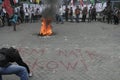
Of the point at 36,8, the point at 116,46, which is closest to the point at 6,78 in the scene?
the point at 116,46

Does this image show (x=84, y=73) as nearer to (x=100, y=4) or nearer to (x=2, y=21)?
(x=2, y=21)

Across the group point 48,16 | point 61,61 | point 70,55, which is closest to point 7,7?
point 48,16

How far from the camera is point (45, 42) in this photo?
643 inches

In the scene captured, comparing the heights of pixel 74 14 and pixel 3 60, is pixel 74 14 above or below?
below

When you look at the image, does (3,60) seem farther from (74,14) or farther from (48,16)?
(74,14)

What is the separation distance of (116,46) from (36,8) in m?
14.4

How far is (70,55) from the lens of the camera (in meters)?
12.6

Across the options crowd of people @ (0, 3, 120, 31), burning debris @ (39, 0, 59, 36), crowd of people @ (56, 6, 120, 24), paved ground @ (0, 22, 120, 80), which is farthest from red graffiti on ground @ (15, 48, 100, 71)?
crowd of people @ (56, 6, 120, 24)

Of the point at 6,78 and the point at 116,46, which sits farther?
the point at 116,46

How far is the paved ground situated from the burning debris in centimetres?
54

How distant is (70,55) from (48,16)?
23.6 feet

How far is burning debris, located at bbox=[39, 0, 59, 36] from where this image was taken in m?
18.8

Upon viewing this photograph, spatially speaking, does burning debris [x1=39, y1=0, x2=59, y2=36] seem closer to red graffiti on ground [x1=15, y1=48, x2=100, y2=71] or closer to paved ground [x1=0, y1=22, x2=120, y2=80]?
paved ground [x1=0, y1=22, x2=120, y2=80]

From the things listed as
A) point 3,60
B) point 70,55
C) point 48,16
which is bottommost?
point 70,55
